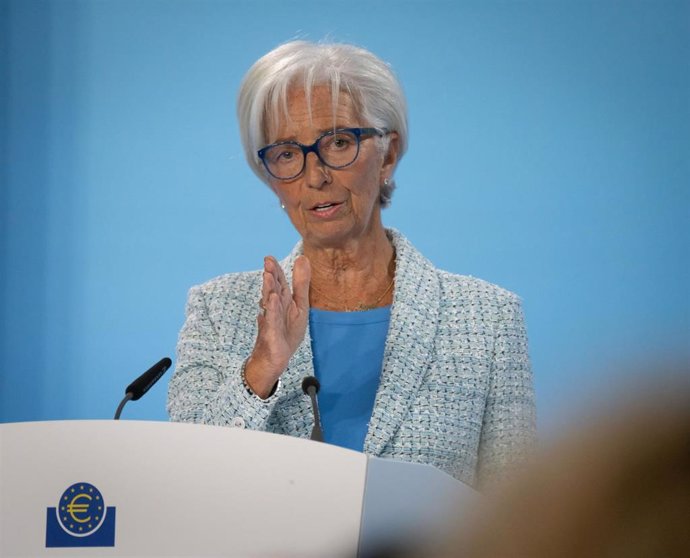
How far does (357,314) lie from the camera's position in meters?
1.95

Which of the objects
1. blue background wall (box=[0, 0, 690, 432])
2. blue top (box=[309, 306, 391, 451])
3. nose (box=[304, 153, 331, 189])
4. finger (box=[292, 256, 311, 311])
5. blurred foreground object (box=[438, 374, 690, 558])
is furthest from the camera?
blue background wall (box=[0, 0, 690, 432])

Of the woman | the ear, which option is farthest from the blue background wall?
the woman

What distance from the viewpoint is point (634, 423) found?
275 millimetres

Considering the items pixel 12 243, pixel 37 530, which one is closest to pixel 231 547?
pixel 37 530

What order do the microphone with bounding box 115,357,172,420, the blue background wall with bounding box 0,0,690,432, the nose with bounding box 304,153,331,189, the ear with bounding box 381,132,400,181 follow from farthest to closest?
the blue background wall with bounding box 0,0,690,432
the ear with bounding box 381,132,400,181
the nose with bounding box 304,153,331,189
the microphone with bounding box 115,357,172,420

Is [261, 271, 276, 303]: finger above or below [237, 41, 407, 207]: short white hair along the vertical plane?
below

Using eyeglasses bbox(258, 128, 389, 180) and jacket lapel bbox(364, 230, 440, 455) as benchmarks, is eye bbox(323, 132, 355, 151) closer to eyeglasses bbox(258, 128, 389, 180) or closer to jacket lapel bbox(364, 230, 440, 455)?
eyeglasses bbox(258, 128, 389, 180)

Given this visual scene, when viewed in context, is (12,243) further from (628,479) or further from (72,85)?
(628,479)

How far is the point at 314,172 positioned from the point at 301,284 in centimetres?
29

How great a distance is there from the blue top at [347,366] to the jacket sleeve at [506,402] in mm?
218

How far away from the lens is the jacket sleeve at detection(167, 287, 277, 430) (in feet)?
5.25

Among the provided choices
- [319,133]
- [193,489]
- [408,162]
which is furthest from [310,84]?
[408,162]

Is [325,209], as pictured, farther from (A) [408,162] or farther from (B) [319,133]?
(A) [408,162]

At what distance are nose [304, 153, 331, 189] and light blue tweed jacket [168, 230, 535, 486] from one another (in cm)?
20
